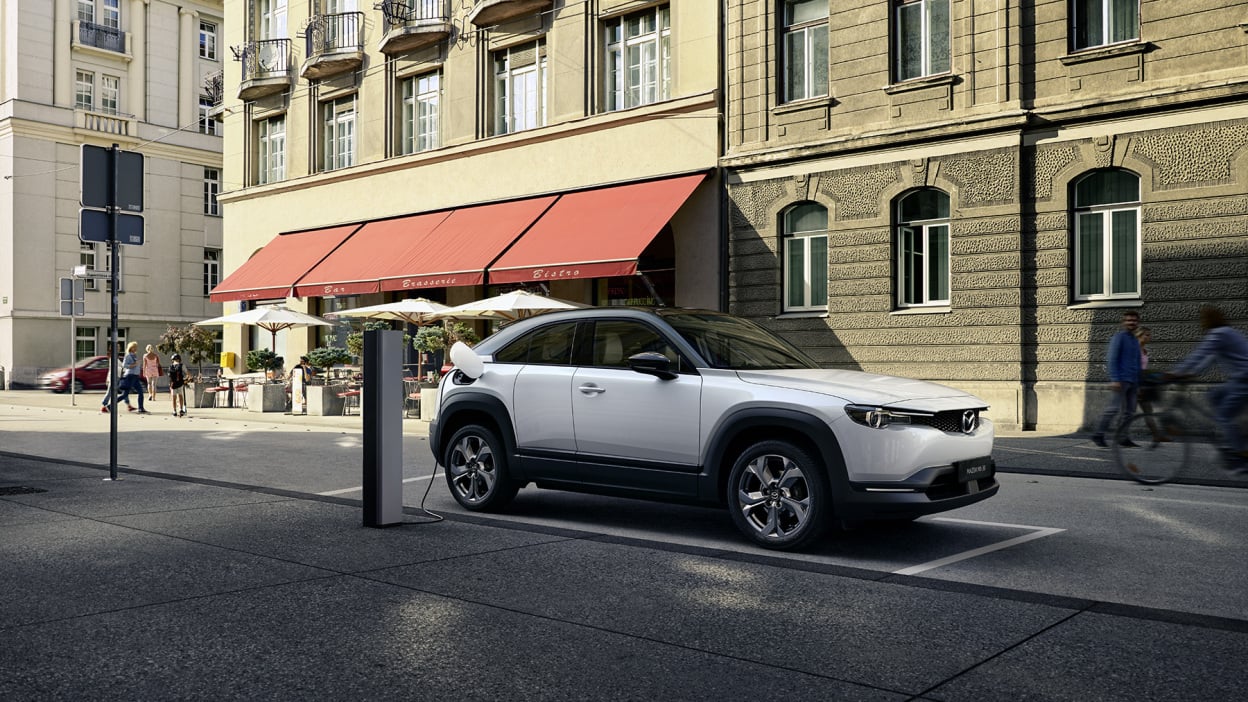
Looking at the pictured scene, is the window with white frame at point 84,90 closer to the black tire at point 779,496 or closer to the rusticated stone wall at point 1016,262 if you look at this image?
the rusticated stone wall at point 1016,262

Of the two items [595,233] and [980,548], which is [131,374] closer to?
[595,233]

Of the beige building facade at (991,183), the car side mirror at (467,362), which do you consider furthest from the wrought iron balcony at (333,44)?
the car side mirror at (467,362)

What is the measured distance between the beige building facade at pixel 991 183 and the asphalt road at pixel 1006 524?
3.13m

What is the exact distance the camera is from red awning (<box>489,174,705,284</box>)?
835 inches

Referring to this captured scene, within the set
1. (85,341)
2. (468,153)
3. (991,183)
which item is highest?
(468,153)

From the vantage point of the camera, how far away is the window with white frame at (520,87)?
25859 mm

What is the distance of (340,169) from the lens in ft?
99.6

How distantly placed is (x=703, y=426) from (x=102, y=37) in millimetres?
45914

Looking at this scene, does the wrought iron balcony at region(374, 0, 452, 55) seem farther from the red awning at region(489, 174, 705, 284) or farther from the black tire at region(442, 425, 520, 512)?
the black tire at region(442, 425, 520, 512)

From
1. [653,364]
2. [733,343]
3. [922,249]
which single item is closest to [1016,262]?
[922,249]

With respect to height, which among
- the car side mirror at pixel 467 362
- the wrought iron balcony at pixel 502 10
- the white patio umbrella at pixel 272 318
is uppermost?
the wrought iron balcony at pixel 502 10

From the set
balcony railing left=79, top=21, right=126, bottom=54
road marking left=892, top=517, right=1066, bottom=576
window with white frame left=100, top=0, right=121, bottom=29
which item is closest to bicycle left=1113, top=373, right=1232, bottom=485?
road marking left=892, top=517, right=1066, bottom=576

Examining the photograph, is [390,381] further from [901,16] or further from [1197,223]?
[901,16]

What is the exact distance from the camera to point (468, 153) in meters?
A: 26.9
